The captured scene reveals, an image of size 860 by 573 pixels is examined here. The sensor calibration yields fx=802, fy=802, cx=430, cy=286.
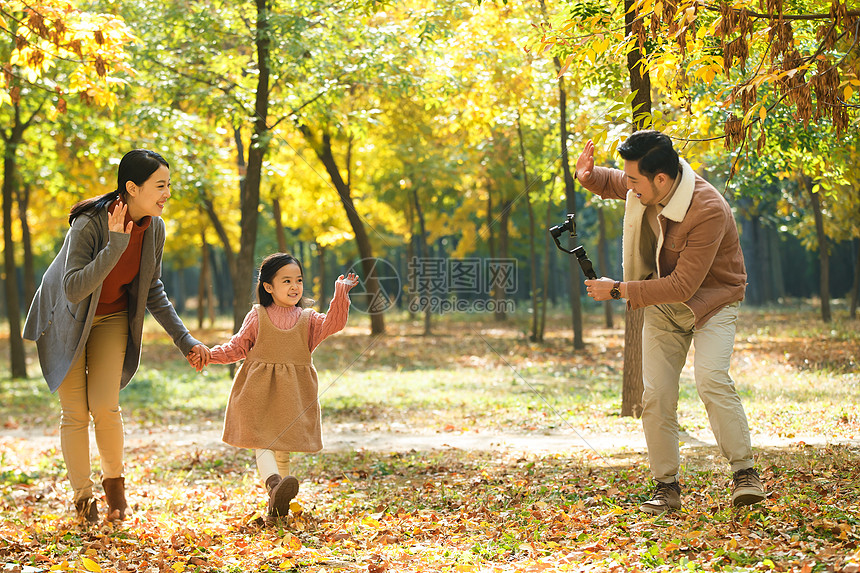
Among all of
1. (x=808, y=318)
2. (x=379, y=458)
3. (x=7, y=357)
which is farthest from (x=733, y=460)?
(x=7, y=357)

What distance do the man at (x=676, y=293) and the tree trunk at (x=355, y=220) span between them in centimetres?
1094

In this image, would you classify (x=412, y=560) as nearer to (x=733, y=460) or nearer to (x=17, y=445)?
(x=733, y=460)

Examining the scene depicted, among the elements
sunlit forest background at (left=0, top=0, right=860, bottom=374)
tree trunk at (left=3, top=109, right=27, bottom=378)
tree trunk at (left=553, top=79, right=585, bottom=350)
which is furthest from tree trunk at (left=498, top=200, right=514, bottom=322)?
tree trunk at (left=3, top=109, right=27, bottom=378)

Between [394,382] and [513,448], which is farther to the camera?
[394,382]

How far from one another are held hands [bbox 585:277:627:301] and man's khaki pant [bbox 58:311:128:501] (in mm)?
2666

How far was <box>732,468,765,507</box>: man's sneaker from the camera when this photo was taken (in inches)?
153

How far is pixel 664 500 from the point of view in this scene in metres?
4.12

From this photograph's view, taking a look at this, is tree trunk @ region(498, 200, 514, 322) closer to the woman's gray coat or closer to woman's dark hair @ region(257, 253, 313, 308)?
woman's dark hair @ region(257, 253, 313, 308)

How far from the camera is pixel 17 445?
8.57 m

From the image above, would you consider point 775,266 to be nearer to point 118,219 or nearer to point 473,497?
point 473,497

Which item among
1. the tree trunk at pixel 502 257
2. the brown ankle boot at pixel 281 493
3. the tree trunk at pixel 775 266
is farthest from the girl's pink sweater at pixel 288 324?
the tree trunk at pixel 775 266

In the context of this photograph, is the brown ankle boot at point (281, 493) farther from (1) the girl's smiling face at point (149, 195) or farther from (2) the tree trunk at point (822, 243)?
(2) the tree trunk at point (822, 243)

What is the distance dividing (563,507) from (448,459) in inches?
86.4

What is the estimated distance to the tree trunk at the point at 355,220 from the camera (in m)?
17.0
